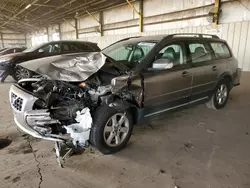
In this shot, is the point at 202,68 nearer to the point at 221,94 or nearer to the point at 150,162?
the point at 221,94

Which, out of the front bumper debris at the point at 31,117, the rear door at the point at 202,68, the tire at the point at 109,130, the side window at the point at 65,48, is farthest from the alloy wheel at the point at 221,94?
the side window at the point at 65,48

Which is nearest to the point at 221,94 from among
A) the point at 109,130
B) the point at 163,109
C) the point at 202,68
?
the point at 202,68

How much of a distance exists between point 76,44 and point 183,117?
518 cm

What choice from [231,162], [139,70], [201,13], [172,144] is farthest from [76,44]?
[231,162]

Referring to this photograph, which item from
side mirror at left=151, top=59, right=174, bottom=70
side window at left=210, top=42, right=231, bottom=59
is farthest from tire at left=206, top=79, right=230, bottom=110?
side mirror at left=151, top=59, right=174, bottom=70

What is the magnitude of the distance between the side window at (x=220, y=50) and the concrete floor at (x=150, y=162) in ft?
4.86

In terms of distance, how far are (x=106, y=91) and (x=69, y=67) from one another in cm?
58

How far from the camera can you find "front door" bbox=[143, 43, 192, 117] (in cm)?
265

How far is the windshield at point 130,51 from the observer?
286cm

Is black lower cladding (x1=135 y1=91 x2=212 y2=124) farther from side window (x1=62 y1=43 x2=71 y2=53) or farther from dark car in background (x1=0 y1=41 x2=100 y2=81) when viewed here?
side window (x1=62 y1=43 x2=71 y2=53)

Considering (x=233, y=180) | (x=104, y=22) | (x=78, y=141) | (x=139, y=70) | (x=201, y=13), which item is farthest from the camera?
(x=104, y=22)

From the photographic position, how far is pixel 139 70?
2.57 metres

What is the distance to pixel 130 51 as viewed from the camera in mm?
3299

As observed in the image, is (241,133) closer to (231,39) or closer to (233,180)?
(233,180)
